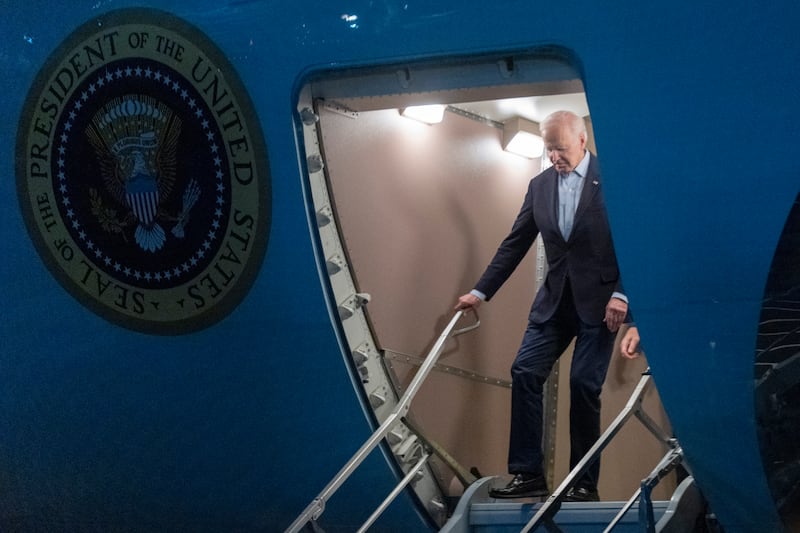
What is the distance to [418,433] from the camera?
Answer: 132 inches

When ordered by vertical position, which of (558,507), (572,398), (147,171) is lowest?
(558,507)

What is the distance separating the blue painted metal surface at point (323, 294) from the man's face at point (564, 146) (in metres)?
0.94

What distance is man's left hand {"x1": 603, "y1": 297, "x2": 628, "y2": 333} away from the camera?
3254 mm

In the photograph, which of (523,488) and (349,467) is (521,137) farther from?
(349,467)

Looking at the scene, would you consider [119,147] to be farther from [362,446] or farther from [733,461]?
[733,461]

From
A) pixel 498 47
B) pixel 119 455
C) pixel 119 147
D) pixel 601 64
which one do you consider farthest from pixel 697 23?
pixel 119 455

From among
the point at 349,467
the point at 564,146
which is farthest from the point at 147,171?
the point at 564,146

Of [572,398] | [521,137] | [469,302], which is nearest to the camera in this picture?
[572,398]

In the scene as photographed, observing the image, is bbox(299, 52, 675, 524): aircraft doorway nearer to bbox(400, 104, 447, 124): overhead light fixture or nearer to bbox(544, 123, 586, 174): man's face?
bbox(400, 104, 447, 124): overhead light fixture

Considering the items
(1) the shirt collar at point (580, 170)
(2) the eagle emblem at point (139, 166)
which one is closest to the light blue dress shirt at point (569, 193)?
(1) the shirt collar at point (580, 170)

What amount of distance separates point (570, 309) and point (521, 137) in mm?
1692

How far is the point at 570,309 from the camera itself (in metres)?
3.62

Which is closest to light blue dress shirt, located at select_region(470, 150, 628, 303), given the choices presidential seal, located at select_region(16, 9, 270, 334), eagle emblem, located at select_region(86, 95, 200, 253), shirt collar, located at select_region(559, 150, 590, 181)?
shirt collar, located at select_region(559, 150, 590, 181)

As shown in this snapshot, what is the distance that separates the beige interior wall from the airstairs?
326 mm
